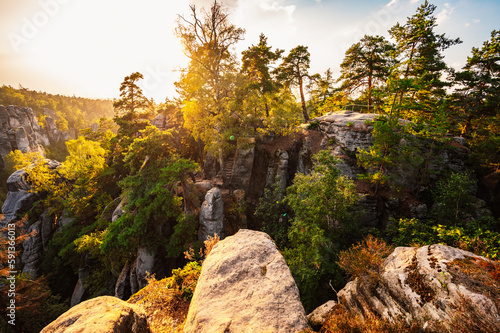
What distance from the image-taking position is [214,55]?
53.5ft

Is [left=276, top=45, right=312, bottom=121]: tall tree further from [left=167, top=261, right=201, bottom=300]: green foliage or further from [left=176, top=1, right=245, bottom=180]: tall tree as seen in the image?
[left=167, top=261, right=201, bottom=300]: green foliage

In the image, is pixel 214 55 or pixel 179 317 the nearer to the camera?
pixel 179 317

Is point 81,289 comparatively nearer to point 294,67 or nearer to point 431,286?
point 431,286

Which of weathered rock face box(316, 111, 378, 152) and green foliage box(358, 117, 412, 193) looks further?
weathered rock face box(316, 111, 378, 152)

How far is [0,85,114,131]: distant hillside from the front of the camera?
7446 cm

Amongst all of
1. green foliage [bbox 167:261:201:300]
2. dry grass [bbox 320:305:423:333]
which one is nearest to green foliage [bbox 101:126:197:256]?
green foliage [bbox 167:261:201:300]

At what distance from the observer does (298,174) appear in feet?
35.7

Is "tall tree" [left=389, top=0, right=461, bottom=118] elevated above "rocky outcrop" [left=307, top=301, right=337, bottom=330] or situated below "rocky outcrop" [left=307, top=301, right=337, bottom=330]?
above

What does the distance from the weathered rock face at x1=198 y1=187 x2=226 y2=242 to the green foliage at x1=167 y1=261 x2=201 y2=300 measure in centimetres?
717

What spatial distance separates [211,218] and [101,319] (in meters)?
10.7

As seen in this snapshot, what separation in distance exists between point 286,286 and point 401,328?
2463mm

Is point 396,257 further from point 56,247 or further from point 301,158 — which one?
point 56,247

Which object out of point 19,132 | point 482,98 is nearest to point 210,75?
point 482,98

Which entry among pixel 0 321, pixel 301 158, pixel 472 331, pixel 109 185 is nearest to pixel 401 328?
pixel 472 331
